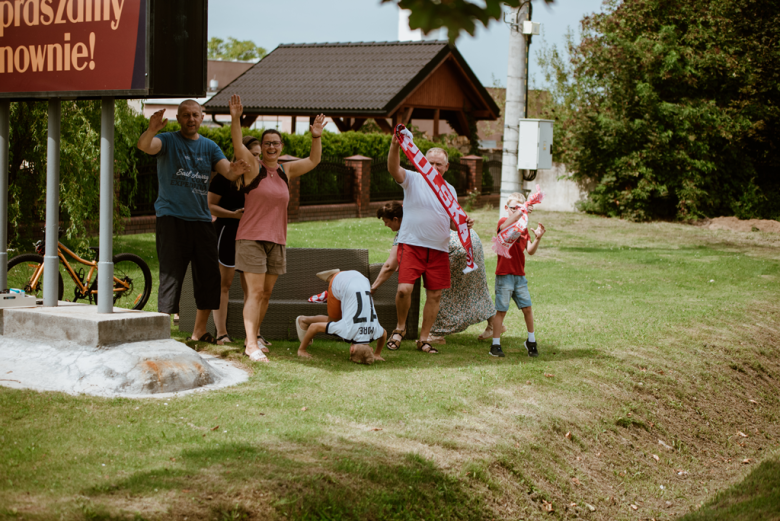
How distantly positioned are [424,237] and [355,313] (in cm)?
105

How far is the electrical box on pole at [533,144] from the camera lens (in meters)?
14.7

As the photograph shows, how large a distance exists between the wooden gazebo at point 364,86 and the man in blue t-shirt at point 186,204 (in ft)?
70.3

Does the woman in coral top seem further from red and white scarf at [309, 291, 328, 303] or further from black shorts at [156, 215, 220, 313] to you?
red and white scarf at [309, 291, 328, 303]

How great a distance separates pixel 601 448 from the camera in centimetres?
621

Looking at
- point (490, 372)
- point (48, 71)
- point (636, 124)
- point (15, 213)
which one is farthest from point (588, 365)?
point (636, 124)

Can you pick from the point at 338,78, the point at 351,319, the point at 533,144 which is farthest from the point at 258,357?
the point at 338,78

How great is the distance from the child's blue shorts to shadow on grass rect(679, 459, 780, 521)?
2374mm

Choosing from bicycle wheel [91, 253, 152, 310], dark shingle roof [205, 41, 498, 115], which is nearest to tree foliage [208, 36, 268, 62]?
dark shingle roof [205, 41, 498, 115]

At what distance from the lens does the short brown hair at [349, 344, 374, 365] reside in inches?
268

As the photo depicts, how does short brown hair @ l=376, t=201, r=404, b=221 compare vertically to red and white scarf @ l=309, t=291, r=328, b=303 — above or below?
above

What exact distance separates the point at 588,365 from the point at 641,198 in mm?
18140

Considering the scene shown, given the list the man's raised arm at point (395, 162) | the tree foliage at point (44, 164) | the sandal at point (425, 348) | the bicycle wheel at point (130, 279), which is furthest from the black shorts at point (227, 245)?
the tree foliage at point (44, 164)

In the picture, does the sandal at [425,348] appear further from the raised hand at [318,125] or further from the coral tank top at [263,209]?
the raised hand at [318,125]

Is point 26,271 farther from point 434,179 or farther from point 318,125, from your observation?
point 434,179
